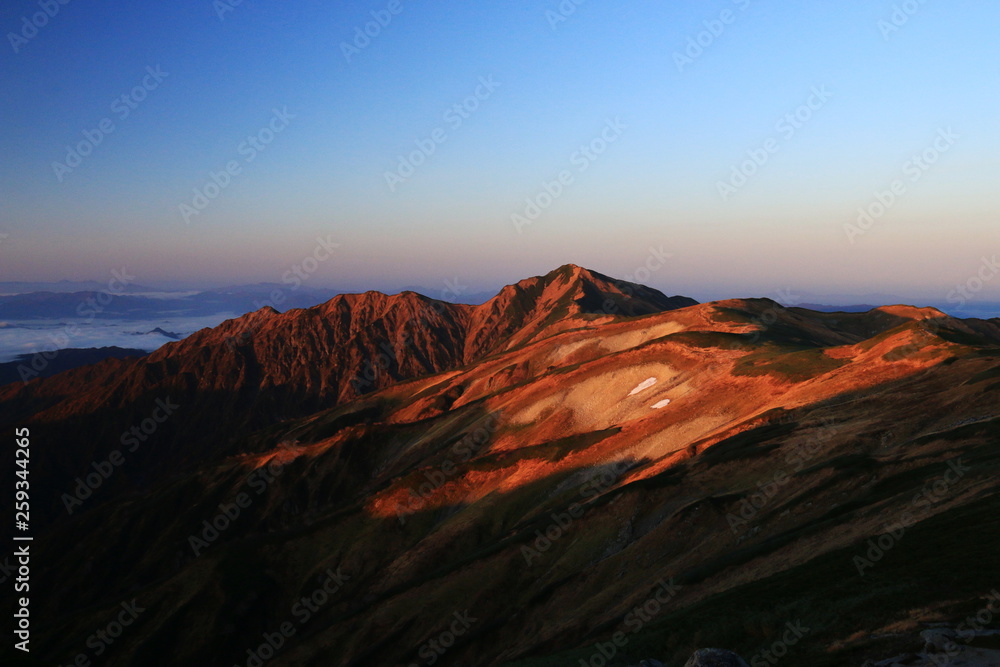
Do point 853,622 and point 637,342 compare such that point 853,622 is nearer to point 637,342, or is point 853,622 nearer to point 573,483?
point 573,483

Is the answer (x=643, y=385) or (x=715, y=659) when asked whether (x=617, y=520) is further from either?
(x=643, y=385)

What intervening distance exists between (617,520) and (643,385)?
49963mm

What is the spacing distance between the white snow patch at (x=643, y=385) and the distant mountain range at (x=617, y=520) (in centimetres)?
39

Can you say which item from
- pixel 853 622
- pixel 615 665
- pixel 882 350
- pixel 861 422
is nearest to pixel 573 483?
pixel 861 422

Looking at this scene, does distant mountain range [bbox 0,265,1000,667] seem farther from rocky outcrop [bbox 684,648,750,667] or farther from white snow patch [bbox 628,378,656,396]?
rocky outcrop [bbox 684,648,750,667]

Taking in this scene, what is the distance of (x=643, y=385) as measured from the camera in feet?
366

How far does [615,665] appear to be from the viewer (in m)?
32.7

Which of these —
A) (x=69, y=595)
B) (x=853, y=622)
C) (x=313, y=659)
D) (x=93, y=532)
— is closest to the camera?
(x=853, y=622)

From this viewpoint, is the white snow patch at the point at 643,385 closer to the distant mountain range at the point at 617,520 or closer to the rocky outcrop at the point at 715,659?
the distant mountain range at the point at 617,520

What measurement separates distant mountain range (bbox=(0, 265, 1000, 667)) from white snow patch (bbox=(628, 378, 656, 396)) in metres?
0.39

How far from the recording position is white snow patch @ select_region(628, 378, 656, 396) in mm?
110500

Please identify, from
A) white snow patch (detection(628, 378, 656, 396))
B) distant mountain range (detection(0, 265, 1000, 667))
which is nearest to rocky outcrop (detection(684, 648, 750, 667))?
distant mountain range (detection(0, 265, 1000, 667))

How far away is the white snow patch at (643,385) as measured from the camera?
363ft

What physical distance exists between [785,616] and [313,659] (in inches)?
2277
